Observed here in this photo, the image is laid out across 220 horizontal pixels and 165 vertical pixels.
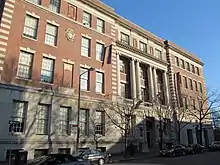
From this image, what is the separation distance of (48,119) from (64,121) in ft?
6.91

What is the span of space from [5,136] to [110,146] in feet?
44.0

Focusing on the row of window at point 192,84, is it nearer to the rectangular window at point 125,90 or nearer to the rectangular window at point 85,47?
the rectangular window at point 125,90

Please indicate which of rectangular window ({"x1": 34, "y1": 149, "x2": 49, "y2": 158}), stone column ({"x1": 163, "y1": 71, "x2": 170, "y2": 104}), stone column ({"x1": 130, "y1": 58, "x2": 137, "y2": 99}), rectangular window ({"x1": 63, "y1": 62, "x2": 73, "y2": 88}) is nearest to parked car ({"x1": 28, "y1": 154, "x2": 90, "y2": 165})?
rectangular window ({"x1": 34, "y1": 149, "x2": 49, "y2": 158})

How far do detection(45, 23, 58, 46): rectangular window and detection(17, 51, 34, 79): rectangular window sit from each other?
3.11m

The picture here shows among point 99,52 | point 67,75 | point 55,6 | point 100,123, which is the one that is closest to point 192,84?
point 99,52

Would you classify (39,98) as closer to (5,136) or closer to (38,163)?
(5,136)

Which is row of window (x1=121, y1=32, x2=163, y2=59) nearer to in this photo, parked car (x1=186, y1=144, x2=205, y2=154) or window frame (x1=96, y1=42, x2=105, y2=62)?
window frame (x1=96, y1=42, x2=105, y2=62)

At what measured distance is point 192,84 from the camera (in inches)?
2146

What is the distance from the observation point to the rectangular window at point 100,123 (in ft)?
103

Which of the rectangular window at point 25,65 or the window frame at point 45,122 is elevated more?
the rectangular window at point 25,65

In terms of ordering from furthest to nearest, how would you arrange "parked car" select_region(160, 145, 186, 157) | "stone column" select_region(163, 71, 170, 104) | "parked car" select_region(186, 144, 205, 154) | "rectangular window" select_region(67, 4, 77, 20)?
"stone column" select_region(163, 71, 170, 104) < "parked car" select_region(186, 144, 205, 154) < "rectangular window" select_region(67, 4, 77, 20) < "parked car" select_region(160, 145, 186, 157)

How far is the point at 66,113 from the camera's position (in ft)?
94.0

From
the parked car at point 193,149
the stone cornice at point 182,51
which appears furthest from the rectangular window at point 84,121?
the stone cornice at point 182,51

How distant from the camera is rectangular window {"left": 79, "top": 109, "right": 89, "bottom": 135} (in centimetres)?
2988
